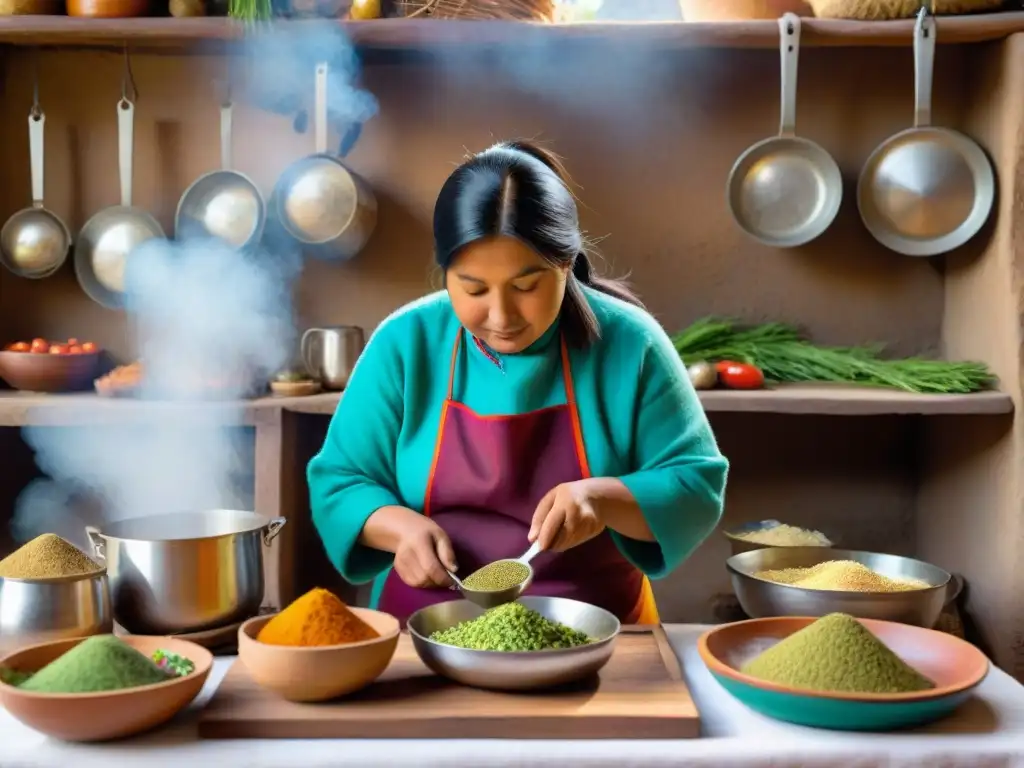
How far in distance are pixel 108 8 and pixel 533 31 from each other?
Answer: 1139 mm

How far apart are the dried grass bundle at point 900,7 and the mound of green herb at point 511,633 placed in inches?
79.5

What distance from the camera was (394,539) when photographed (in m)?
1.86

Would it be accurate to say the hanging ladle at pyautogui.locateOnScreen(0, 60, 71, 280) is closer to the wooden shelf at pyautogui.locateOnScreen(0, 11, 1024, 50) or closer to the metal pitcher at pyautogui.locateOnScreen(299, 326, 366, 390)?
the wooden shelf at pyautogui.locateOnScreen(0, 11, 1024, 50)

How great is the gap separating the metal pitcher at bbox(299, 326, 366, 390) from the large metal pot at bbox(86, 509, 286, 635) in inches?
54.8

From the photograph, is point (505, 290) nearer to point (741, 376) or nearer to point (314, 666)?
point (314, 666)

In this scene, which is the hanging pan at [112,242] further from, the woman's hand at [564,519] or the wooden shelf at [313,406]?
the woman's hand at [564,519]

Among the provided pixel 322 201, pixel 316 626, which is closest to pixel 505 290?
pixel 316 626

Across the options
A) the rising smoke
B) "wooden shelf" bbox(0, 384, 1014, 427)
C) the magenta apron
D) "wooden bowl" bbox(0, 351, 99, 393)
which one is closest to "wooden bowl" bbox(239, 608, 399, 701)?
the magenta apron

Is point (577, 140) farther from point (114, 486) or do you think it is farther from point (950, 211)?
point (114, 486)

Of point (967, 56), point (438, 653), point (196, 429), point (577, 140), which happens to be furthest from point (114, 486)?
point (967, 56)

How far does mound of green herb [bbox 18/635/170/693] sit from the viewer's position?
4.23 feet

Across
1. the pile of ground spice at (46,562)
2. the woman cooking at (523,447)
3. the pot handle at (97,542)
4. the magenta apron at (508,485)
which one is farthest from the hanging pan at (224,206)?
the pile of ground spice at (46,562)

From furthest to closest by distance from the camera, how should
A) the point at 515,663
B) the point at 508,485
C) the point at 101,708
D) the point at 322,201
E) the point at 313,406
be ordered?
the point at 322,201 → the point at 313,406 → the point at 508,485 → the point at 515,663 → the point at 101,708

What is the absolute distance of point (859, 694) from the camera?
1.30 metres
